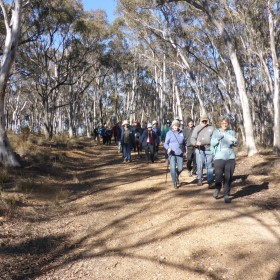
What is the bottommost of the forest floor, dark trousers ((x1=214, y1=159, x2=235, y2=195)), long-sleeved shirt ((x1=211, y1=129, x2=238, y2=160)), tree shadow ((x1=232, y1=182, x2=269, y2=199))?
the forest floor

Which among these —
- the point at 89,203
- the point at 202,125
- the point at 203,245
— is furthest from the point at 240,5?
the point at 203,245

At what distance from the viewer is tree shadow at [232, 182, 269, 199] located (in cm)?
641

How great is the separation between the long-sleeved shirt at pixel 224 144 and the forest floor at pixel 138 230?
0.87 meters

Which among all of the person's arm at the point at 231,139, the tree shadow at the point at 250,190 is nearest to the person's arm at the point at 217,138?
the person's arm at the point at 231,139

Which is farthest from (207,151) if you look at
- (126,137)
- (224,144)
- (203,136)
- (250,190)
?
(126,137)

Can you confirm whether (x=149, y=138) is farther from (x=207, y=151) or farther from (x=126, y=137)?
(x=207, y=151)

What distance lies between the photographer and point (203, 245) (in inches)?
166

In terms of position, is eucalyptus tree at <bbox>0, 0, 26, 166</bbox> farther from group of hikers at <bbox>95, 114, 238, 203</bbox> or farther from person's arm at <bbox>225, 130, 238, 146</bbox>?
person's arm at <bbox>225, 130, 238, 146</bbox>

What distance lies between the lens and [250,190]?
22.4 ft

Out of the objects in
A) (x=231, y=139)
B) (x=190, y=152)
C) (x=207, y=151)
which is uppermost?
(x=231, y=139)

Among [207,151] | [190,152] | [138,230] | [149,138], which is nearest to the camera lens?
[138,230]

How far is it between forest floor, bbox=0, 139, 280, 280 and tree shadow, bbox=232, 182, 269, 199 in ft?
0.06

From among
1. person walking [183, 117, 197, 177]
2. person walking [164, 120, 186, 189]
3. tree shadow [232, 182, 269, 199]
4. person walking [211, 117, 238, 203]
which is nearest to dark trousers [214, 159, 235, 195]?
person walking [211, 117, 238, 203]

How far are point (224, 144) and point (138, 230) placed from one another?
2173mm
